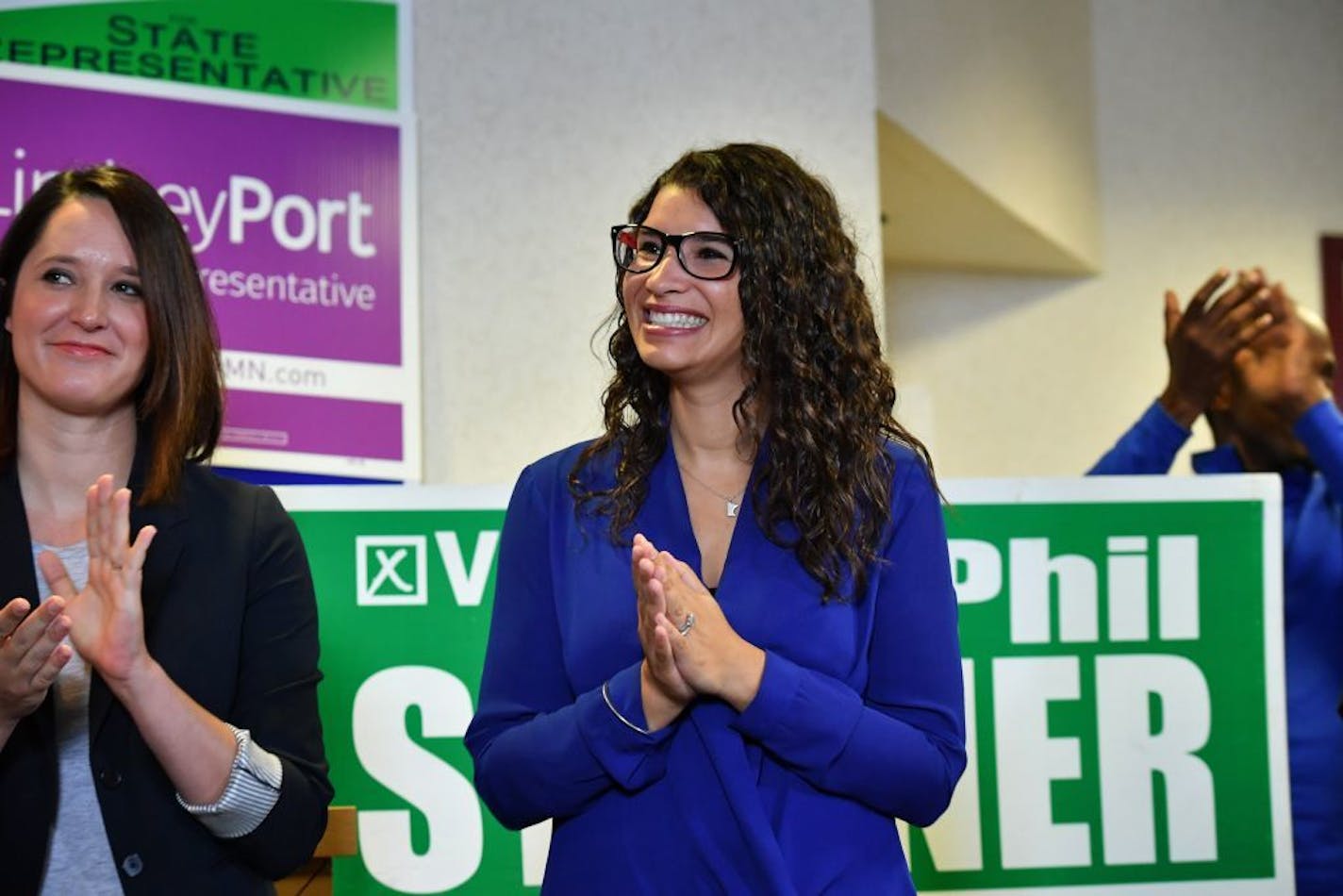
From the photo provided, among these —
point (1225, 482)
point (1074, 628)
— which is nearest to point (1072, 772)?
point (1074, 628)

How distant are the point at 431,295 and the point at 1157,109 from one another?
3603 mm

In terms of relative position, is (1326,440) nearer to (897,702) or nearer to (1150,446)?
(1150,446)

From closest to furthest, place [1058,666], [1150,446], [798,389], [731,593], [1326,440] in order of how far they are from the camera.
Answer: [731,593] → [798,389] → [1058,666] → [1326,440] → [1150,446]

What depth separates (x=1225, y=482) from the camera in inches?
118

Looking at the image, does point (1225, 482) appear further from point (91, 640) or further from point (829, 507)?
point (91, 640)

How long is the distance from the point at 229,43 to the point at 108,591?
2.32 m

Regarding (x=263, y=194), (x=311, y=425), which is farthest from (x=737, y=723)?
(x=263, y=194)

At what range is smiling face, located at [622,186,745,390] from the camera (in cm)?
183

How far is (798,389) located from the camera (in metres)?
1.85

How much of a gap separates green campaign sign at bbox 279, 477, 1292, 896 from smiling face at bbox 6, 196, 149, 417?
945mm

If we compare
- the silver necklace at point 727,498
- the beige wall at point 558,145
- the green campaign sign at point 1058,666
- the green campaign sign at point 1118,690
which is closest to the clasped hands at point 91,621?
the silver necklace at point 727,498

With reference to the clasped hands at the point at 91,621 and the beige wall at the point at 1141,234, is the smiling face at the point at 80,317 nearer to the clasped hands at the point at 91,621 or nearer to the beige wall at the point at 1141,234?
the clasped hands at the point at 91,621

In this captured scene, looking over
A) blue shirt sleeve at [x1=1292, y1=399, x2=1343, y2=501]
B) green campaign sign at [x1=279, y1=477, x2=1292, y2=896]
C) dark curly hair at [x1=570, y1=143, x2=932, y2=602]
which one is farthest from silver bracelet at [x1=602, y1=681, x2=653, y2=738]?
blue shirt sleeve at [x1=1292, y1=399, x2=1343, y2=501]

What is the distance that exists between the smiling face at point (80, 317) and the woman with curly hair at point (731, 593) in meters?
0.50
